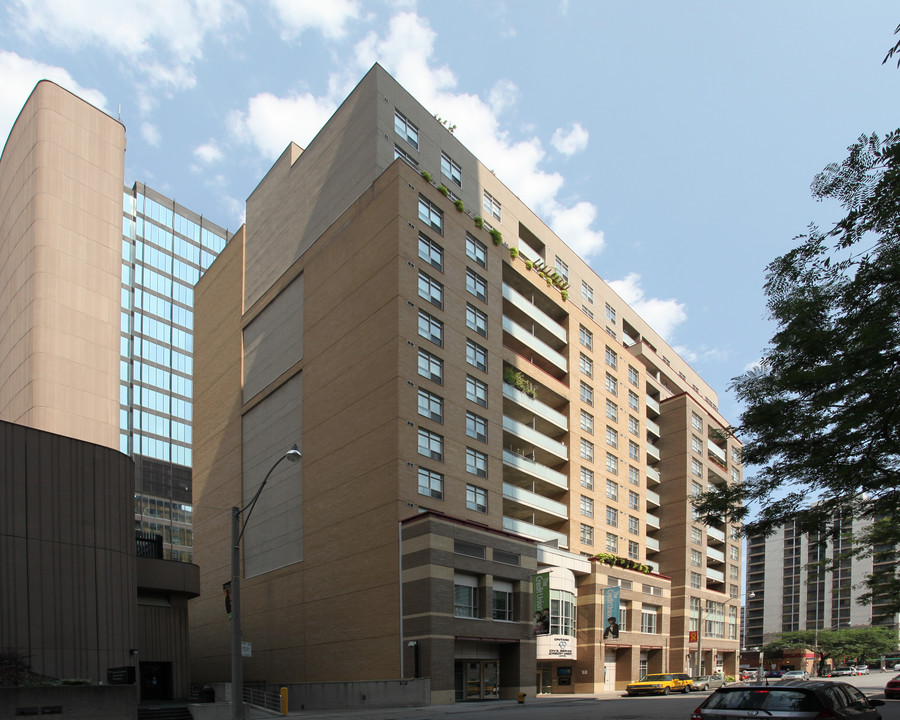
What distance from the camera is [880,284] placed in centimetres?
1301

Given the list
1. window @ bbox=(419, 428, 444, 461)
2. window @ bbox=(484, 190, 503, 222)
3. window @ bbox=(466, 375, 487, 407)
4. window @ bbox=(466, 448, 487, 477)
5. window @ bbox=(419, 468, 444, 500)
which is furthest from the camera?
window @ bbox=(484, 190, 503, 222)

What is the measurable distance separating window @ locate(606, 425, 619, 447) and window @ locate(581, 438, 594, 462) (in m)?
3.64

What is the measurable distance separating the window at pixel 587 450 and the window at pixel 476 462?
53.1 feet

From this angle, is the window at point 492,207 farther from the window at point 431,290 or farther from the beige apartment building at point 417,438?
the window at point 431,290

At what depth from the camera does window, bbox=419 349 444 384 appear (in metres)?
46.2

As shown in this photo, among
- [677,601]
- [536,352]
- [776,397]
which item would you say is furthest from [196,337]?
[776,397]

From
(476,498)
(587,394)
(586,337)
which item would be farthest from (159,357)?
(476,498)

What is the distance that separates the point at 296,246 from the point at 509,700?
34.1m

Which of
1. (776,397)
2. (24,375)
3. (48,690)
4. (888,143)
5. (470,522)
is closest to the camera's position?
(888,143)

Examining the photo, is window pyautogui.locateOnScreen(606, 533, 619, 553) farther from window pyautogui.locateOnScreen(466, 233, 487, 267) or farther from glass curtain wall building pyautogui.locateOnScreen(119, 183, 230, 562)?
glass curtain wall building pyautogui.locateOnScreen(119, 183, 230, 562)

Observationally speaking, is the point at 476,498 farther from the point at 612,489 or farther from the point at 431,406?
the point at 612,489

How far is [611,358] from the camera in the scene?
235 feet

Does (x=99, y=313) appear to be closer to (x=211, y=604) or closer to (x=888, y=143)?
(x=211, y=604)

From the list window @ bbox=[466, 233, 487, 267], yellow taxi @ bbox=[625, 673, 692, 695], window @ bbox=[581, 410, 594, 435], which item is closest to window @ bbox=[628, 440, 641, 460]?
window @ bbox=[581, 410, 594, 435]
